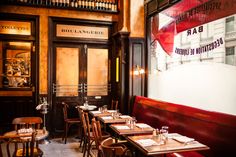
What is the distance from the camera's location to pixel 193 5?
15.7 ft

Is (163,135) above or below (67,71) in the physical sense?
below

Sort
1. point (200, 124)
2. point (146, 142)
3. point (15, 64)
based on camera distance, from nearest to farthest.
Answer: point (146, 142)
point (200, 124)
point (15, 64)

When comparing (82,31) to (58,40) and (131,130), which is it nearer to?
(58,40)

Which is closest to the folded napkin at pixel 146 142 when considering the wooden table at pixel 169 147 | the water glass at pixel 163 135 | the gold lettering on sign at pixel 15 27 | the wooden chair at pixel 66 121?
the wooden table at pixel 169 147

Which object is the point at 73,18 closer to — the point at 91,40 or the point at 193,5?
the point at 91,40

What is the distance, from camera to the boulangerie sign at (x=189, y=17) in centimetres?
405

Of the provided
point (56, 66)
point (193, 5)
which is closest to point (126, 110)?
point (56, 66)

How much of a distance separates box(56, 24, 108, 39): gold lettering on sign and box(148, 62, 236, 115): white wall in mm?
2253

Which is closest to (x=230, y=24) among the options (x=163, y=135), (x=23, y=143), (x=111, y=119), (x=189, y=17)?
(x=189, y=17)

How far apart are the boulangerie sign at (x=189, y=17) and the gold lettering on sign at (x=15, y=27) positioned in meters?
3.31

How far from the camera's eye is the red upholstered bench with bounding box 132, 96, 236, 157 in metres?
3.30

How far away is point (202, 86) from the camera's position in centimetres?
449

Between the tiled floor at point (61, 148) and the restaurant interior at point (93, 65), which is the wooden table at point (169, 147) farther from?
the tiled floor at point (61, 148)

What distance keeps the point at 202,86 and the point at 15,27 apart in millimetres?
4917
